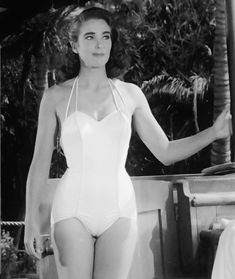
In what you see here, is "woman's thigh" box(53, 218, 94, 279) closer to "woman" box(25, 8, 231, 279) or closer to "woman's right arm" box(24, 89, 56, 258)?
"woman" box(25, 8, 231, 279)

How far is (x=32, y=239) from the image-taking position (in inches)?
127

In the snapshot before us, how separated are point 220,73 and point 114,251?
112 cm

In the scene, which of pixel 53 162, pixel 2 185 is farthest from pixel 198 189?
pixel 2 185

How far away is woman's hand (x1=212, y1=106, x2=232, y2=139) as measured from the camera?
3.01 meters

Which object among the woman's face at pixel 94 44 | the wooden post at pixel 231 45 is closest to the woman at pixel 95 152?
the woman's face at pixel 94 44

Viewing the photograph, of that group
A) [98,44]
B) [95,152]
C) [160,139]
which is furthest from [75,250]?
[98,44]

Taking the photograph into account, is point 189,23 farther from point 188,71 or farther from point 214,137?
point 214,137

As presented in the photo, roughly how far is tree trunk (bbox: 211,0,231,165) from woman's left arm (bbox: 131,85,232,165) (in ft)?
0.28

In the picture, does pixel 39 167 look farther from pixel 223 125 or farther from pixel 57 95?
pixel 223 125

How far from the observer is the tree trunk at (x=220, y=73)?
3.04 meters

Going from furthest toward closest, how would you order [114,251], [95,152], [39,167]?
[39,167], [95,152], [114,251]

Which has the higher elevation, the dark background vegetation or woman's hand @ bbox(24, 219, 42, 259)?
the dark background vegetation

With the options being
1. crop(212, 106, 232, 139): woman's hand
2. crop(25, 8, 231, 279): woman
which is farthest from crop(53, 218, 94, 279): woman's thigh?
crop(212, 106, 232, 139): woman's hand

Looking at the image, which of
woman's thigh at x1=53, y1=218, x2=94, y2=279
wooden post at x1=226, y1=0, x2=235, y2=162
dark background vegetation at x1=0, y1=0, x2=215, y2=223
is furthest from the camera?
dark background vegetation at x1=0, y1=0, x2=215, y2=223
